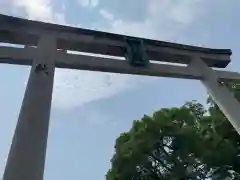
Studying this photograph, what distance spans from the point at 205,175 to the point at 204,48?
183 inches

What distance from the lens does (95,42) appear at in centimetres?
364

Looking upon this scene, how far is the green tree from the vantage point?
756cm

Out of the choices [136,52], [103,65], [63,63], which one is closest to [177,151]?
[136,52]

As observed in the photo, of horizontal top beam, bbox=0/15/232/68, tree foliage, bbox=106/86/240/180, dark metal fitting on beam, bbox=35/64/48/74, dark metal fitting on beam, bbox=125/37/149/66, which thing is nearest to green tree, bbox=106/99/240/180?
tree foliage, bbox=106/86/240/180

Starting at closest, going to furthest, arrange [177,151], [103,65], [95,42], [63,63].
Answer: [63,63], [103,65], [95,42], [177,151]

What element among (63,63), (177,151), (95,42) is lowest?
(63,63)

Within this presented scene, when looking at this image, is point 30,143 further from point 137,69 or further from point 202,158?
point 202,158

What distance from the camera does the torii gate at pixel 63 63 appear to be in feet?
8.00

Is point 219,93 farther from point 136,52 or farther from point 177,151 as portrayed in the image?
point 177,151

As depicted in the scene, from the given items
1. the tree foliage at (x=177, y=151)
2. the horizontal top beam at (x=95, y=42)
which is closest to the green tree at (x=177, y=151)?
the tree foliage at (x=177, y=151)

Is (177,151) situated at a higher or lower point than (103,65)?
higher

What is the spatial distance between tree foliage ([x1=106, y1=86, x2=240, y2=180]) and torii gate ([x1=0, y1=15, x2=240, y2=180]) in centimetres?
387

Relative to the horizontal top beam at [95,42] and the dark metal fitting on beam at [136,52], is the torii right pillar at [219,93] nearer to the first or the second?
the horizontal top beam at [95,42]

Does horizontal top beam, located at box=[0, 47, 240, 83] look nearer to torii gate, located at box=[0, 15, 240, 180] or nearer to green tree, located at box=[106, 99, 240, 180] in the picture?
torii gate, located at box=[0, 15, 240, 180]
